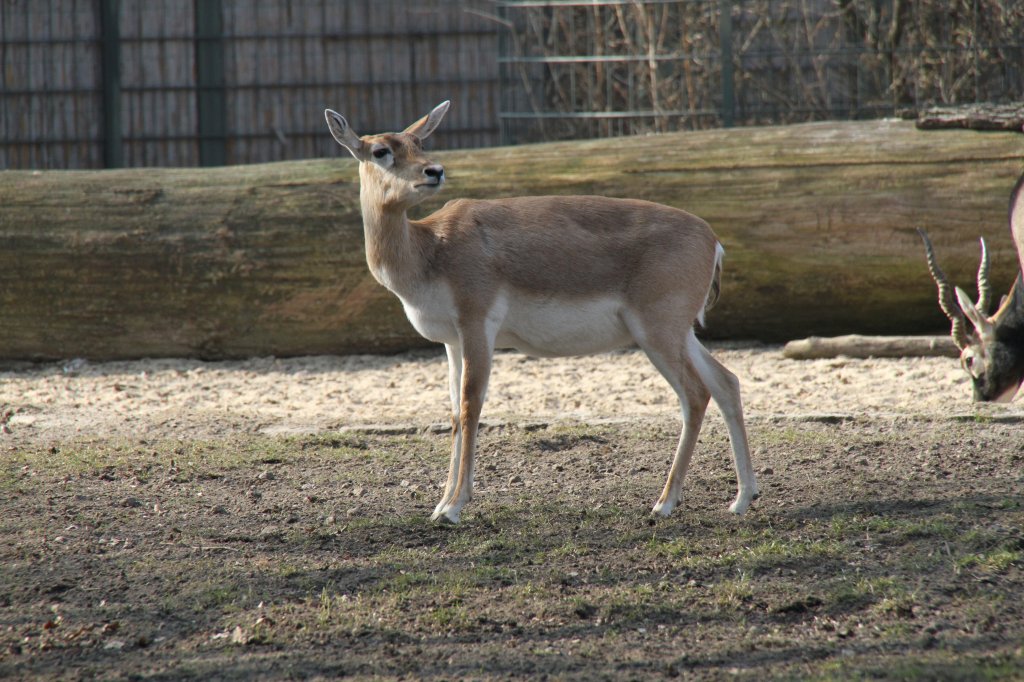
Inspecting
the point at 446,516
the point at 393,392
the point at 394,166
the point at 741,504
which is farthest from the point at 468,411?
the point at 393,392

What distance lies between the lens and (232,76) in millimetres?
12367

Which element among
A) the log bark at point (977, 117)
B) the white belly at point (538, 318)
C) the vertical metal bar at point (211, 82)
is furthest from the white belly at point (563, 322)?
the vertical metal bar at point (211, 82)

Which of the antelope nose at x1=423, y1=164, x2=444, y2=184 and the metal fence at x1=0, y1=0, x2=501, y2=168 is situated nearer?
the antelope nose at x1=423, y1=164, x2=444, y2=184

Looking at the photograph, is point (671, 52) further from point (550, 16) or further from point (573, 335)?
point (573, 335)

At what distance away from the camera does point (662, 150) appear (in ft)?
27.9

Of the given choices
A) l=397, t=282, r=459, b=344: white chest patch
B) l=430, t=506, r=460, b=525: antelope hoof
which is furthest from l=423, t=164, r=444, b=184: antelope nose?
l=430, t=506, r=460, b=525: antelope hoof

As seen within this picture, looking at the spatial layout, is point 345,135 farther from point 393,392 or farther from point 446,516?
point 393,392

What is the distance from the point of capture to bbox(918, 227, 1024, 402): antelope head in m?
6.85

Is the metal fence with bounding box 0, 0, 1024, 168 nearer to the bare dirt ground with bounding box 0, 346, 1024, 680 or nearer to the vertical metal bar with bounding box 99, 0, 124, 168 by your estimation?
the vertical metal bar with bounding box 99, 0, 124, 168

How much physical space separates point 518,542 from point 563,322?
0.92m

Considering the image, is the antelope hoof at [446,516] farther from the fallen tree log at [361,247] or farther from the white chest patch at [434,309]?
the fallen tree log at [361,247]

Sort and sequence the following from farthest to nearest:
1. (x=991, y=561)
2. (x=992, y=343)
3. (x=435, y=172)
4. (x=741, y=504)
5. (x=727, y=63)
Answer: (x=727, y=63) < (x=992, y=343) < (x=741, y=504) < (x=435, y=172) < (x=991, y=561)

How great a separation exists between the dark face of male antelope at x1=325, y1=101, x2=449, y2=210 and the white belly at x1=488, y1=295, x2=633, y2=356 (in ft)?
1.81

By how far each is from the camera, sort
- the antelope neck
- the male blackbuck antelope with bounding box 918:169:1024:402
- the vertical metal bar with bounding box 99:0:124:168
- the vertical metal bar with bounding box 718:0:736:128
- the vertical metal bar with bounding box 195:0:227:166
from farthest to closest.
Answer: the vertical metal bar with bounding box 195:0:227:166
the vertical metal bar with bounding box 99:0:124:168
the vertical metal bar with bounding box 718:0:736:128
the male blackbuck antelope with bounding box 918:169:1024:402
the antelope neck
